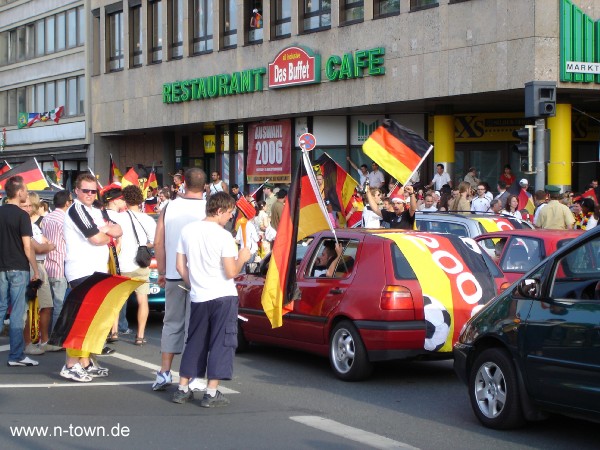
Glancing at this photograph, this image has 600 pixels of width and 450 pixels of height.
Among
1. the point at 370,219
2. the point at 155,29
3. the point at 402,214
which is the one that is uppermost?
the point at 155,29

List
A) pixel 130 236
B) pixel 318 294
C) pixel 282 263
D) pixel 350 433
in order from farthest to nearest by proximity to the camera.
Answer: pixel 130 236 → pixel 318 294 → pixel 282 263 → pixel 350 433

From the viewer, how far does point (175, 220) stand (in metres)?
9.23

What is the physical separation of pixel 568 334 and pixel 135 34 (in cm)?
3327

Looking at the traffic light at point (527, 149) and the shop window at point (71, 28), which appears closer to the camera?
the traffic light at point (527, 149)

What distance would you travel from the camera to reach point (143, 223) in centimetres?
1297

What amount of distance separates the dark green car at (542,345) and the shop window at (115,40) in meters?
33.2

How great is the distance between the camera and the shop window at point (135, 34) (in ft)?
125

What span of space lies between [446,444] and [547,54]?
52.5 ft

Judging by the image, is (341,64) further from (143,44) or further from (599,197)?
(143,44)

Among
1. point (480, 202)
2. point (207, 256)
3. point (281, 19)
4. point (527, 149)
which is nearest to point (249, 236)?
point (480, 202)

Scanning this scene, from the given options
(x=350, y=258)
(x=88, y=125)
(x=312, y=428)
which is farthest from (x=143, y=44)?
(x=312, y=428)

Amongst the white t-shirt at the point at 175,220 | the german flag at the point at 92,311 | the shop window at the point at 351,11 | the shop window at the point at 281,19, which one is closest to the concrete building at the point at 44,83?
the shop window at the point at 281,19

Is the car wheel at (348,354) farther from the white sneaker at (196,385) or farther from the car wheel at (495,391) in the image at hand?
the car wheel at (495,391)

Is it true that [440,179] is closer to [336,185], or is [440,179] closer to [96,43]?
[336,185]
